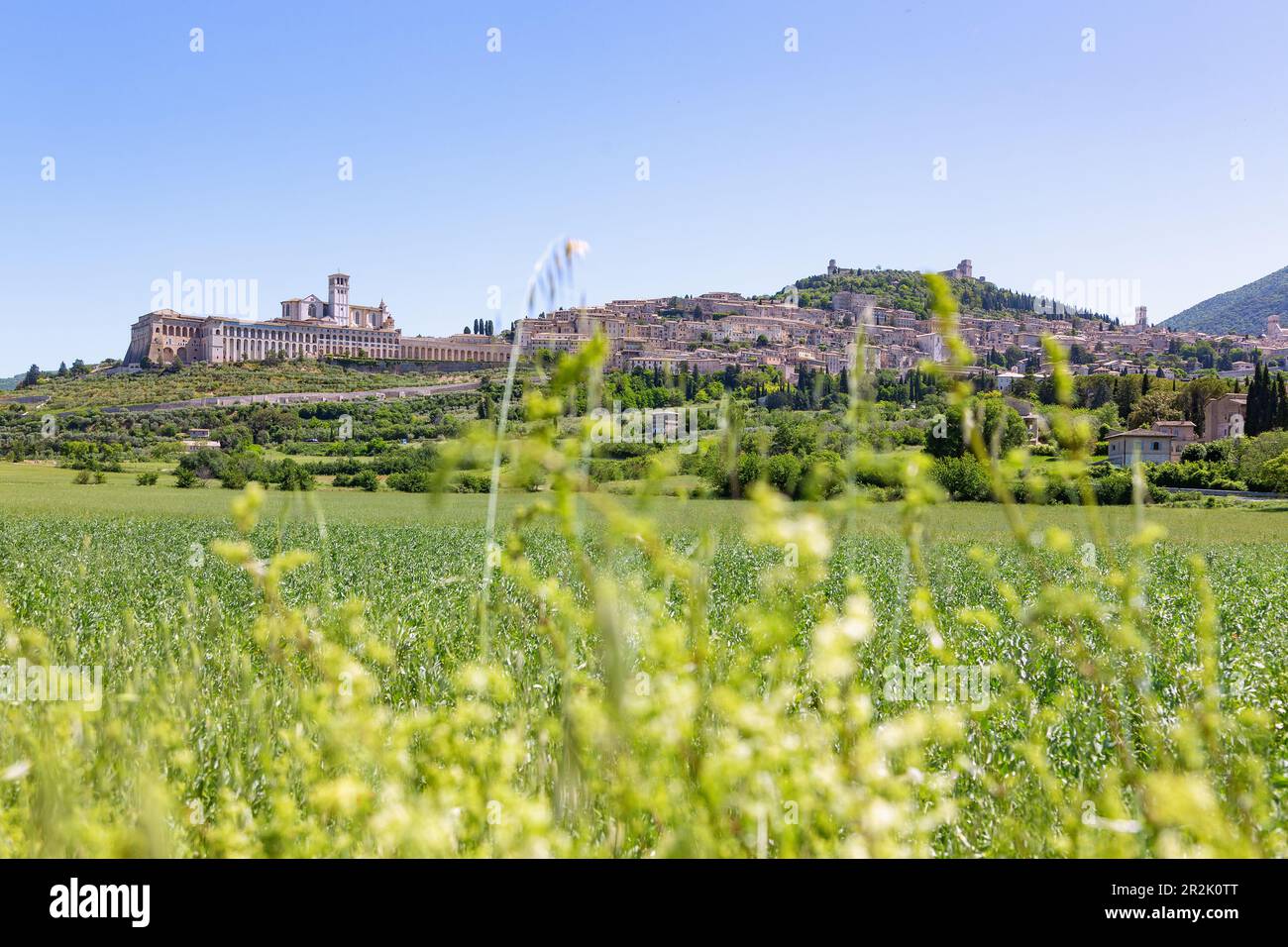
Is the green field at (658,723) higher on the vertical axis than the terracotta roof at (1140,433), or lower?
lower

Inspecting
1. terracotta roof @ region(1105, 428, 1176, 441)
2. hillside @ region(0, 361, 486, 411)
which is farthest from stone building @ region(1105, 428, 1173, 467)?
hillside @ region(0, 361, 486, 411)

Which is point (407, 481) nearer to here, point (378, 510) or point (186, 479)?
point (186, 479)

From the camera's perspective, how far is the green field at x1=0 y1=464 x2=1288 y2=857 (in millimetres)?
2135

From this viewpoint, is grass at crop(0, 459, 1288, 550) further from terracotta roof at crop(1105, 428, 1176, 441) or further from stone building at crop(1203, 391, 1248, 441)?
stone building at crop(1203, 391, 1248, 441)

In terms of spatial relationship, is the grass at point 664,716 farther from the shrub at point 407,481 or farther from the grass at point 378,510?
the shrub at point 407,481

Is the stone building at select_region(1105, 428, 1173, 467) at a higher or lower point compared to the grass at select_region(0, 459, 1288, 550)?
higher

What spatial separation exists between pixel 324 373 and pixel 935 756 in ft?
596

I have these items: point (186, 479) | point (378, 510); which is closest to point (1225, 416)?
point (378, 510)


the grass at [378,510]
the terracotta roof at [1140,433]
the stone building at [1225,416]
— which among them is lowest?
the grass at [378,510]

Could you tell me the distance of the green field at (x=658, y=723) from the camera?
213cm

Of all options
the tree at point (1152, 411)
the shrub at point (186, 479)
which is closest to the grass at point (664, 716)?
the shrub at point (186, 479)

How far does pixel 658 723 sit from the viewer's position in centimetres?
213

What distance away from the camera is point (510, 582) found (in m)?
14.0
